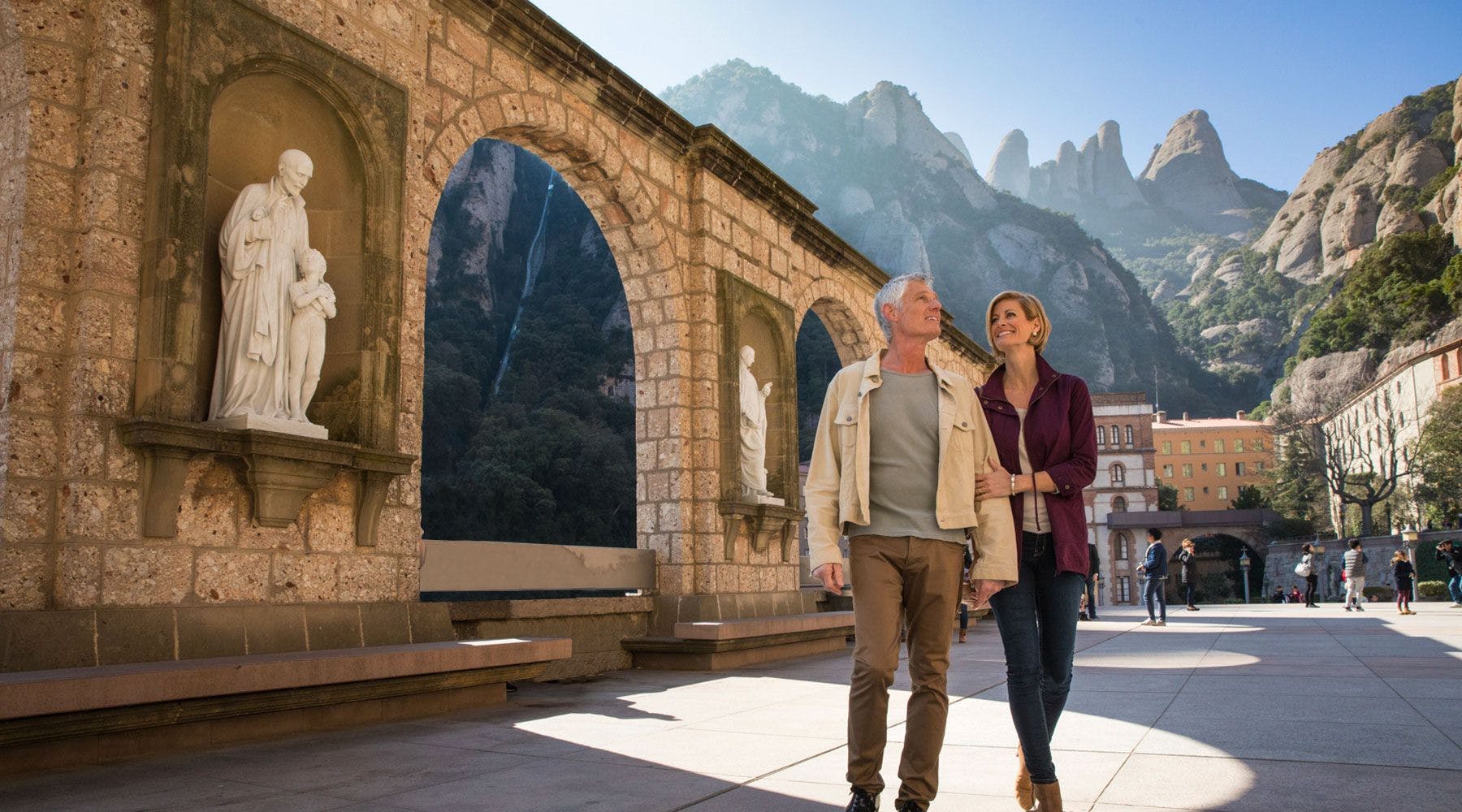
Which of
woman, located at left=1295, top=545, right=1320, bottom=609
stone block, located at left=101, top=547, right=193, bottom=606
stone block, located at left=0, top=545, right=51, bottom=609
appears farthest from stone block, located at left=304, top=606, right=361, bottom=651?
woman, located at left=1295, top=545, right=1320, bottom=609

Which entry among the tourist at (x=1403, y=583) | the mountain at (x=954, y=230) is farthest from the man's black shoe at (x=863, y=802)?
the mountain at (x=954, y=230)

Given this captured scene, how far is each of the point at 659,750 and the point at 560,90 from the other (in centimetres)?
603

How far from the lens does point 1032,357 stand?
340 centimetres

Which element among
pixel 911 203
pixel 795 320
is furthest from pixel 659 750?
pixel 911 203

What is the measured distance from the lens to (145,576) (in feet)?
15.3

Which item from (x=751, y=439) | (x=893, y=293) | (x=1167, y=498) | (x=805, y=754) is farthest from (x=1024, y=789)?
(x=1167, y=498)

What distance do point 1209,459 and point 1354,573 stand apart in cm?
6865

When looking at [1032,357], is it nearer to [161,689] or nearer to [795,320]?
[161,689]

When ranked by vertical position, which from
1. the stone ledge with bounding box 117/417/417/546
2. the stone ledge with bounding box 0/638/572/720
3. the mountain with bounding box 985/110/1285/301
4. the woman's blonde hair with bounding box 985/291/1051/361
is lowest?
the stone ledge with bounding box 0/638/572/720

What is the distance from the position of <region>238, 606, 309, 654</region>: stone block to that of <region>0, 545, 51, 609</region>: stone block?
91 cm

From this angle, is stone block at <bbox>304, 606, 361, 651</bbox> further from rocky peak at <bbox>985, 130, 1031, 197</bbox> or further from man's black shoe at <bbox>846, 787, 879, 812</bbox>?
rocky peak at <bbox>985, 130, 1031, 197</bbox>

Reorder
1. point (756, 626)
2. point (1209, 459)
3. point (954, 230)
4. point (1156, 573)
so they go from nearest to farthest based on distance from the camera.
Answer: point (756, 626) < point (1156, 573) < point (1209, 459) < point (954, 230)

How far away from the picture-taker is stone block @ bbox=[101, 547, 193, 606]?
4.54 meters

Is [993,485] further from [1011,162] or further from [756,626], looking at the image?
[1011,162]
